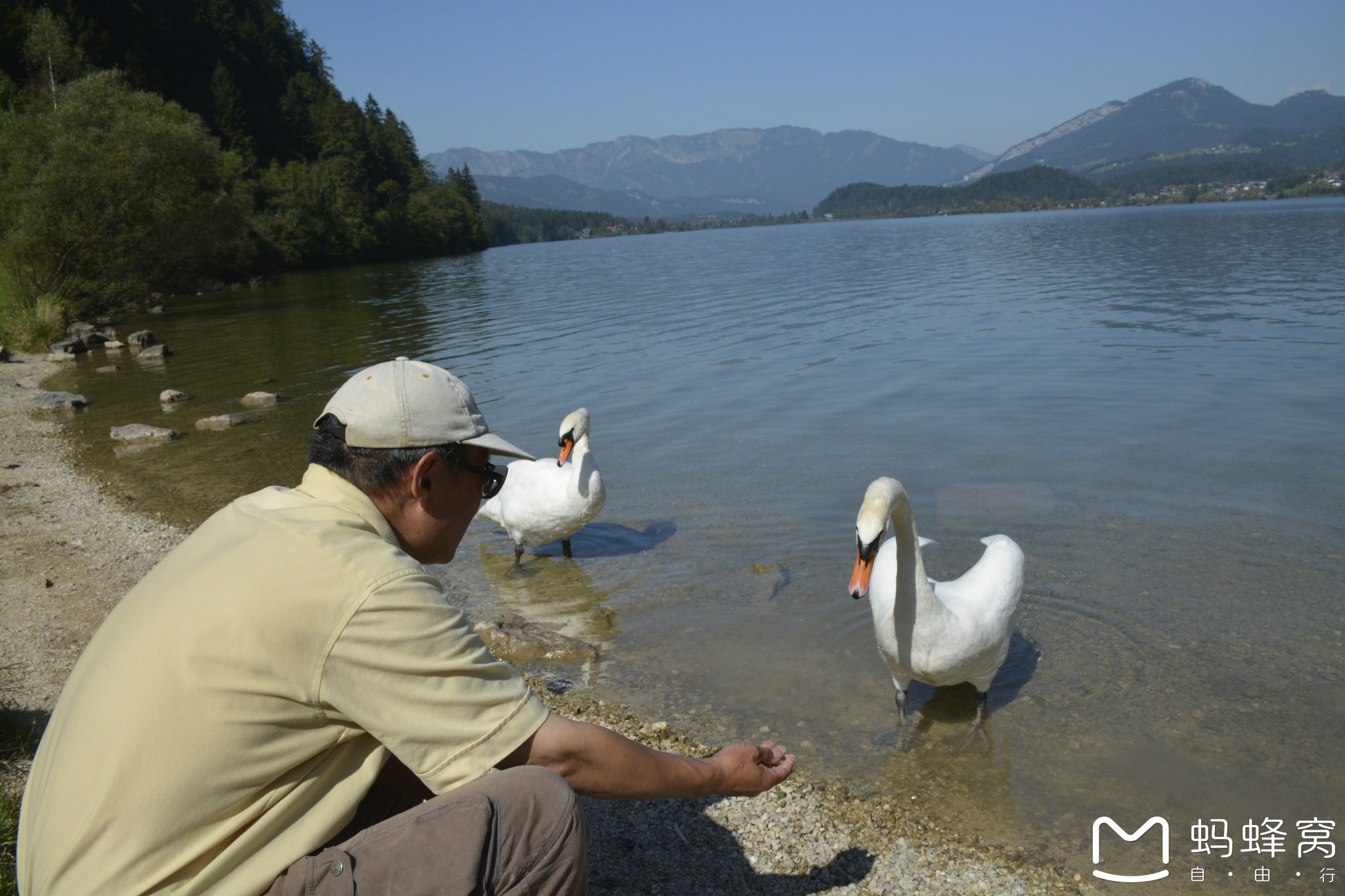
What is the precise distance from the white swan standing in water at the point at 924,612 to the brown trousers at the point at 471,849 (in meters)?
2.72

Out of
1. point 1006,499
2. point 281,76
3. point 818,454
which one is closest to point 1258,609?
point 1006,499

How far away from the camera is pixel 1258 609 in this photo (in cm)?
743

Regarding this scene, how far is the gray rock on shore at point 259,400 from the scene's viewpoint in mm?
18062

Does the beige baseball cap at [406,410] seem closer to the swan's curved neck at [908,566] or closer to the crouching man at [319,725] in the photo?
the crouching man at [319,725]

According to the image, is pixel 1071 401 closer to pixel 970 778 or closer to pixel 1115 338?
pixel 1115 338

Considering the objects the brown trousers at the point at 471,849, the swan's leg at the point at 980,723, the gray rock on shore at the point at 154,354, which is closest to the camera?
the brown trousers at the point at 471,849

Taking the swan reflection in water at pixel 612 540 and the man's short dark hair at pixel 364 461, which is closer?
the man's short dark hair at pixel 364 461

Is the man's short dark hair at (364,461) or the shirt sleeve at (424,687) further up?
the man's short dark hair at (364,461)

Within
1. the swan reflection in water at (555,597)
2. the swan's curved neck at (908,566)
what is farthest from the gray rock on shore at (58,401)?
the swan's curved neck at (908,566)

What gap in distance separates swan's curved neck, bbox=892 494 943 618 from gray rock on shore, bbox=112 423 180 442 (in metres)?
13.9

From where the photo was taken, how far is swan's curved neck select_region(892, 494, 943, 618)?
5441 mm

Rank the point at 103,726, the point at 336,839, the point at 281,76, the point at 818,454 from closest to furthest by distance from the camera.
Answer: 1. the point at 103,726
2. the point at 336,839
3. the point at 818,454
4. the point at 281,76

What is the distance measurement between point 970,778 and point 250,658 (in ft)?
14.7

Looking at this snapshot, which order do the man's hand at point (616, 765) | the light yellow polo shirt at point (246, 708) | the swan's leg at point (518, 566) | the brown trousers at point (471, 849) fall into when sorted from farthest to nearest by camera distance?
the swan's leg at point (518, 566) → the man's hand at point (616, 765) → the brown trousers at point (471, 849) → the light yellow polo shirt at point (246, 708)
